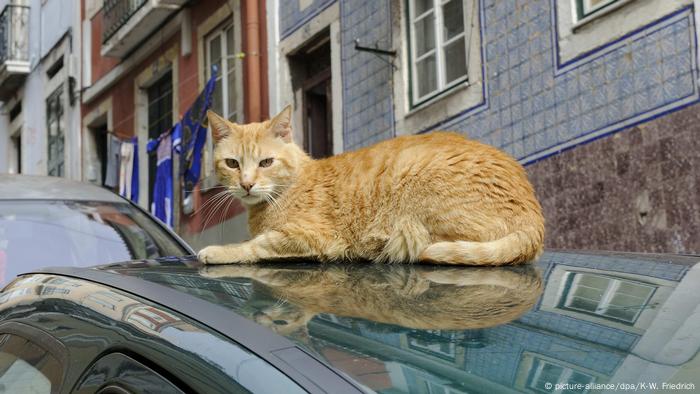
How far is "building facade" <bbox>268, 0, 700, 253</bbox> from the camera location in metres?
6.88

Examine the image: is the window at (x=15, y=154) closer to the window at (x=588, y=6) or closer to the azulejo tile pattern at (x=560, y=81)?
the azulejo tile pattern at (x=560, y=81)

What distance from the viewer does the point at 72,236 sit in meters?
4.70

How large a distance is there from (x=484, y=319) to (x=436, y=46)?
8522 mm

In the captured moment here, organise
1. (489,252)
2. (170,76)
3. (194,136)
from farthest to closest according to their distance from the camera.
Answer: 1. (170,76)
2. (194,136)
3. (489,252)

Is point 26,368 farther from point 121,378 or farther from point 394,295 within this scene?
point 394,295

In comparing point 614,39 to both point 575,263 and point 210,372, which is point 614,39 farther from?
point 210,372

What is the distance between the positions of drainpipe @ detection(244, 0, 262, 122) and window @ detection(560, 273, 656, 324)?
11.5 m

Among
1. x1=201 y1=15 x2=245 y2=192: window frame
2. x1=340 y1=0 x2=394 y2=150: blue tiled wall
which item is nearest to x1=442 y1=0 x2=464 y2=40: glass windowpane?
x1=340 y1=0 x2=394 y2=150: blue tiled wall

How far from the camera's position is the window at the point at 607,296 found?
1.68m

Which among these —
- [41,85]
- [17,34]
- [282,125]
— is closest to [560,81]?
[282,125]

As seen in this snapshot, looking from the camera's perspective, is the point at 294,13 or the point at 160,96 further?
the point at 160,96

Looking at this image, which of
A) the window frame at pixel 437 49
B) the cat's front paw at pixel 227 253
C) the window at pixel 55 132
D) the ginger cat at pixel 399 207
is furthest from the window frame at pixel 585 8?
the window at pixel 55 132

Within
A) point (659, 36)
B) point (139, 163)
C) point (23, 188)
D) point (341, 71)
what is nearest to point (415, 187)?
point (23, 188)

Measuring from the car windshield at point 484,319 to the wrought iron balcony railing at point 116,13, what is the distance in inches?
601
